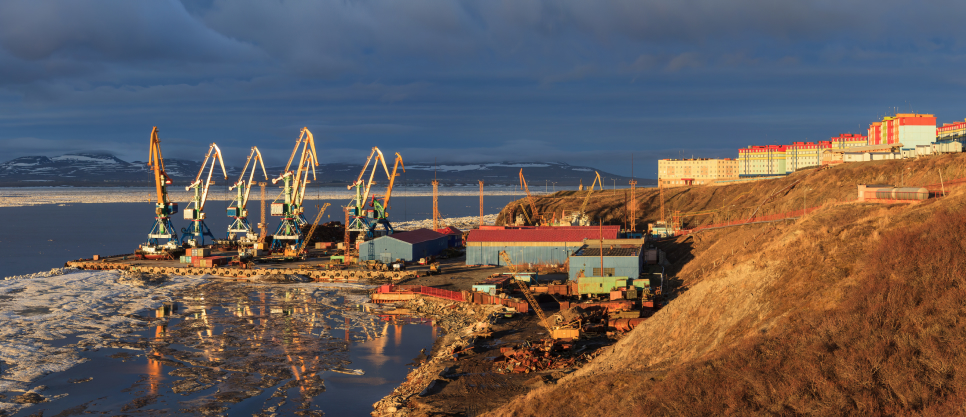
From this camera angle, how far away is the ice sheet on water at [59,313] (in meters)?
38.0

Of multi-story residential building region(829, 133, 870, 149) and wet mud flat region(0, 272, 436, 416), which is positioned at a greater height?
multi-story residential building region(829, 133, 870, 149)

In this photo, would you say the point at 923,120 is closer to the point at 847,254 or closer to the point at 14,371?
the point at 847,254

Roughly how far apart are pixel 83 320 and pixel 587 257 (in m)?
34.8

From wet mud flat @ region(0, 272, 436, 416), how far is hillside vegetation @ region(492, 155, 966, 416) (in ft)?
38.2

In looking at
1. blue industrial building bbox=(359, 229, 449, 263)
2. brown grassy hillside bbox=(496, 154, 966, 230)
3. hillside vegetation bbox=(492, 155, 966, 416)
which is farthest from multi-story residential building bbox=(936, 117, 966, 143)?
hillside vegetation bbox=(492, 155, 966, 416)

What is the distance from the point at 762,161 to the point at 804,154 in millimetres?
15439

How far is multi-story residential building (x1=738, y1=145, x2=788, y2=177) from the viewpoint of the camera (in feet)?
587

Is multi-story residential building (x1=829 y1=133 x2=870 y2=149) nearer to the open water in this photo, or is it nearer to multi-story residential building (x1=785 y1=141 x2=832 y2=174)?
multi-story residential building (x1=785 y1=141 x2=832 y2=174)

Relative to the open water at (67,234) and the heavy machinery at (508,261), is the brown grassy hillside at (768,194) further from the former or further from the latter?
the open water at (67,234)

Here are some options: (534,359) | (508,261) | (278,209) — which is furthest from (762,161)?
(534,359)

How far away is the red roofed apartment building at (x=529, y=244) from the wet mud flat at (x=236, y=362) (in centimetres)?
1701

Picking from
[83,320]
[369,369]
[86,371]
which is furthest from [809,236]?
[83,320]

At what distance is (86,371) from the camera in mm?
36438

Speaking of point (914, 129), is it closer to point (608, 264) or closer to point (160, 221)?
point (608, 264)
